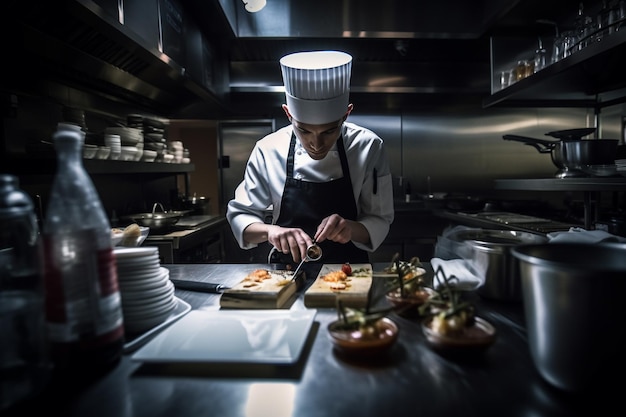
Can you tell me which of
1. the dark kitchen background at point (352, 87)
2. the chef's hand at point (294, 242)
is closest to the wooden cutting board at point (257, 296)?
the chef's hand at point (294, 242)

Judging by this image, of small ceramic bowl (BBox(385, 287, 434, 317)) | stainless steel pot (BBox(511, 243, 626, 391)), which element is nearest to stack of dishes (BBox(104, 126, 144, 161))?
small ceramic bowl (BBox(385, 287, 434, 317))

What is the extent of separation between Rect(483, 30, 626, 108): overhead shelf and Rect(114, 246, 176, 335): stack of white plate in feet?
7.04

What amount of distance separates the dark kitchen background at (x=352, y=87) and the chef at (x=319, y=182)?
859 millimetres

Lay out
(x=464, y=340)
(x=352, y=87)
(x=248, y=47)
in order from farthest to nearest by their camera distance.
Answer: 1. (x=352, y=87)
2. (x=248, y=47)
3. (x=464, y=340)

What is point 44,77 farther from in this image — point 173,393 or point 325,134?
point 173,393

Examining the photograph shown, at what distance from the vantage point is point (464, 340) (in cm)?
76

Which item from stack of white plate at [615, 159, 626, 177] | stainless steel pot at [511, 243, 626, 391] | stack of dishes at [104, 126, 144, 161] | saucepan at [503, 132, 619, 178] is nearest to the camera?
stainless steel pot at [511, 243, 626, 391]

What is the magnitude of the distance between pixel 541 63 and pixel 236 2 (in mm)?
2584

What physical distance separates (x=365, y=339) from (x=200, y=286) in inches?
28.0

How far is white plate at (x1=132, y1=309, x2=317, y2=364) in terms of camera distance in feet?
2.54

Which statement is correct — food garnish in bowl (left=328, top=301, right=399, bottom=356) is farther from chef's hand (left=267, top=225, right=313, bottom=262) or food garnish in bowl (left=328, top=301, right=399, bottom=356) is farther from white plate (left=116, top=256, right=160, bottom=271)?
chef's hand (left=267, top=225, right=313, bottom=262)

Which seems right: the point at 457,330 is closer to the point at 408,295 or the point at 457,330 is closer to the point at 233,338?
the point at 408,295

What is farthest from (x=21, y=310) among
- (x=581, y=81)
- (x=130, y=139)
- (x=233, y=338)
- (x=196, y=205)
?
(x=581, y=81)

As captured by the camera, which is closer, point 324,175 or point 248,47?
point 324,175
